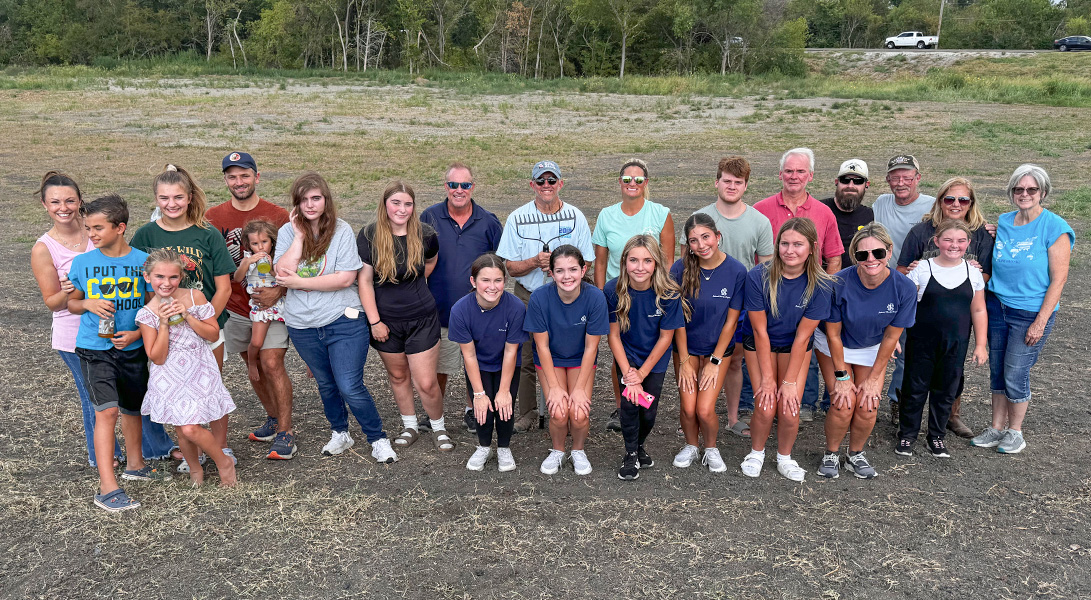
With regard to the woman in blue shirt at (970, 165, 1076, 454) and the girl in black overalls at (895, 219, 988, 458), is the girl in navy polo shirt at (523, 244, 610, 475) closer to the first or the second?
the girl in black overalls at (895, 219, 988, 458)

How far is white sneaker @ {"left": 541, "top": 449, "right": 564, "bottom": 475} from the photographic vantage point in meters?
4.88

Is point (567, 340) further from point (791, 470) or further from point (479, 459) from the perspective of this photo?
point (791, 470)

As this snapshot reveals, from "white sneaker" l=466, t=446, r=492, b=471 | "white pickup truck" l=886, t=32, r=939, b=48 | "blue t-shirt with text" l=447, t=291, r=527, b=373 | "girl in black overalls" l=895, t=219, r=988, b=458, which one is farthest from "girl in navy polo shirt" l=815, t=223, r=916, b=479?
"white pickup truck" l=886, t=32, r=939, b=48

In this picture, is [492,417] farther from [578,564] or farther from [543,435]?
[578,564]

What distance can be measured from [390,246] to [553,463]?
1678mm

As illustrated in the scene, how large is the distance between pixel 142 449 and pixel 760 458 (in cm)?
387

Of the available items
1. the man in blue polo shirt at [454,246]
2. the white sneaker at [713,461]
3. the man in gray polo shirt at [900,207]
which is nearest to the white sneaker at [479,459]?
the man in blue polo shirt at [454,246]

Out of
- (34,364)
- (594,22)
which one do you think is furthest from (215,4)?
(34,364)

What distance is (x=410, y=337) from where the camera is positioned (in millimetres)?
5055

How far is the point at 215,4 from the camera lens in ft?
220

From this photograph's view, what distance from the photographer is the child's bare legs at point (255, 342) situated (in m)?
4.91

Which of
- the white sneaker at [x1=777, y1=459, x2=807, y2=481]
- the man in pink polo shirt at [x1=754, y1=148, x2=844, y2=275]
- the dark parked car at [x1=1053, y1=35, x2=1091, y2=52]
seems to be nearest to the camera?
the white sneaker at [x1=777, y1=459, x2=807, y2=481]

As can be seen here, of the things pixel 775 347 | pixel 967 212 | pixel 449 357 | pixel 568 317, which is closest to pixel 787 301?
pixel 775 347

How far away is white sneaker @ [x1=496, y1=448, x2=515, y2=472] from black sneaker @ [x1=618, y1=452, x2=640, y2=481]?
68 cm
